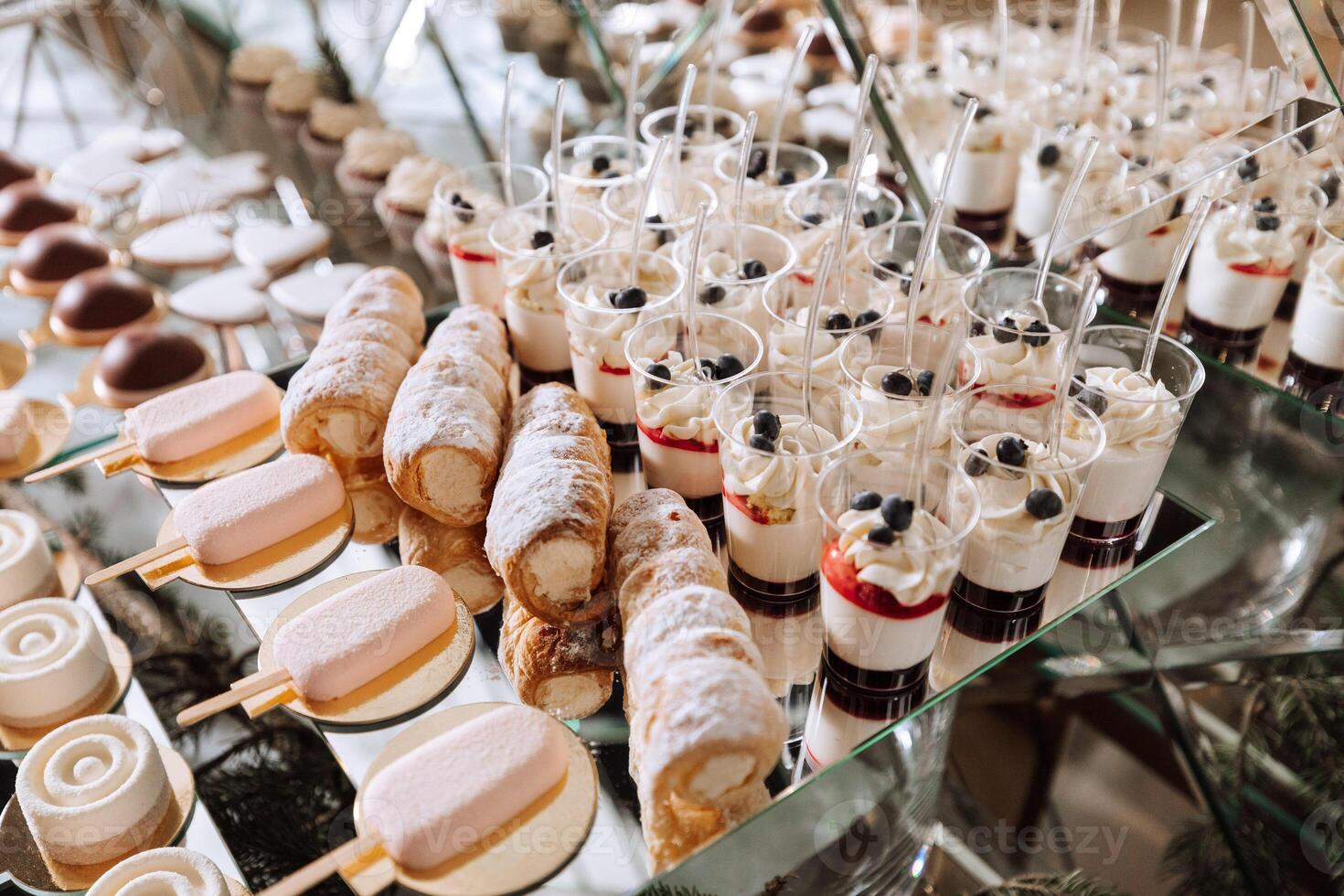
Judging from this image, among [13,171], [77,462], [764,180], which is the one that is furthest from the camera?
[13,171]

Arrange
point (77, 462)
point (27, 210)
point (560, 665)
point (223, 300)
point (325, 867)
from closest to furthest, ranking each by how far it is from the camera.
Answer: point (325, 867), point (560, 665), point (77, 462), point (223, 300), point (27, 210)

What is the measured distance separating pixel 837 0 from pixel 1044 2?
80 centimetres

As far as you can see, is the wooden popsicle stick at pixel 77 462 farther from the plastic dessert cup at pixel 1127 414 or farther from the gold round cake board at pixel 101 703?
the plastic dessert cup at pixel 1127 414

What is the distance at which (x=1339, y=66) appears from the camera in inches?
52.7

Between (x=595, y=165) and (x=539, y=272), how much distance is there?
445 millimetres

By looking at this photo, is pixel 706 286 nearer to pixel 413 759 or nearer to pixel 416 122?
pixel 413 759

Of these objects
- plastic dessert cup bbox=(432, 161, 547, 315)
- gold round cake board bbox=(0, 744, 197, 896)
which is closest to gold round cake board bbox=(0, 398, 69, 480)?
gold round cake board bbox=(0, 744, 197, 896)

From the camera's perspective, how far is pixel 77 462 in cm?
175

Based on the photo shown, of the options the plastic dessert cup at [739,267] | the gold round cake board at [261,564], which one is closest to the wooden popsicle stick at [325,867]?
the gold round cake board at [261,564]

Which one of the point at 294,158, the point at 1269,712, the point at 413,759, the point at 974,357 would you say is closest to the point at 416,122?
the point at 294,158

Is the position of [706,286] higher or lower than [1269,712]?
higher

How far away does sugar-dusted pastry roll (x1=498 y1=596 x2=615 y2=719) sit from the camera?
135cm

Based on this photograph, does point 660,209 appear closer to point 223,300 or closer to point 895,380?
point 895,380

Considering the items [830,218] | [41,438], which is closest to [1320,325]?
[830,218]
